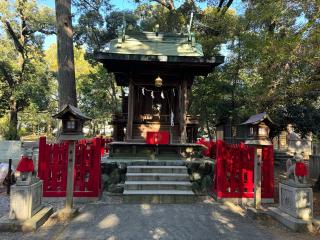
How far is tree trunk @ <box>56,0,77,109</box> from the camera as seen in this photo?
34.8 ft

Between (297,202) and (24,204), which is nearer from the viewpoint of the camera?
(24,204)

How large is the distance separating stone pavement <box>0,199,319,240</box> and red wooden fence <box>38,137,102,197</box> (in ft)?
2.83

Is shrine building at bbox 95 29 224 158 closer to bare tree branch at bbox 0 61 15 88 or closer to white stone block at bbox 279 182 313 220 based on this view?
white stone block at bbox 279 182 313 220

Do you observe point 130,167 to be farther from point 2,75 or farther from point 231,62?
point 2,75

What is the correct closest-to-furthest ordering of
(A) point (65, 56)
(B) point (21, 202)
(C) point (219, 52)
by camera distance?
(B) point (21, 202), (A) point (65, 56), (C) point (219, 52)

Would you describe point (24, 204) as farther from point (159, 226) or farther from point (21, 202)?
point (159, 226)

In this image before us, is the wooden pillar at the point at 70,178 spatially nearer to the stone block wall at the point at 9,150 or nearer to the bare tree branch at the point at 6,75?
the stone block wall at the point at 9,150

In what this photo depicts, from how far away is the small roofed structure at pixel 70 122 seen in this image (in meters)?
6.79

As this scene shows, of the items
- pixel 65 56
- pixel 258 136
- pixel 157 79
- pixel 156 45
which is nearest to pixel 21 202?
pixel 258 136

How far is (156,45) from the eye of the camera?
13.6 meters

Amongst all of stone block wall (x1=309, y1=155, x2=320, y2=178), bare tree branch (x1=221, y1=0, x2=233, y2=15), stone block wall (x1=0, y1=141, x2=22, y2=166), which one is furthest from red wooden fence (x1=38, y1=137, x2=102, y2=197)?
bare tree branch (x1=221, y1=0, x2=233, y2=15)

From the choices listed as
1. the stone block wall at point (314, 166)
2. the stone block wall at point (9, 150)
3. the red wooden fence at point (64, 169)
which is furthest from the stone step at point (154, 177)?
the stone block wall at point (9, 150)

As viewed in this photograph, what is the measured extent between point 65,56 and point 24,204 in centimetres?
651

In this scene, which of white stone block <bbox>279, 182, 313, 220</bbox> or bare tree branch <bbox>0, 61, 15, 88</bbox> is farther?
bare tree branch <bbox>0, 61, 15, 88</bbox>
